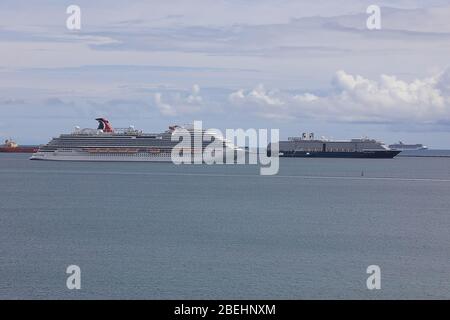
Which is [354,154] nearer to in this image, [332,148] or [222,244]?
[332,148]

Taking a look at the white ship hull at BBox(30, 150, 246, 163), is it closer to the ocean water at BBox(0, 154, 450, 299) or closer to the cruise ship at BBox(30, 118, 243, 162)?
the cruise ship at BBox(30, 118, 243, 162)

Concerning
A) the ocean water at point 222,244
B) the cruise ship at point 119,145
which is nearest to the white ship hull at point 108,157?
the cruise ship at point 119,145

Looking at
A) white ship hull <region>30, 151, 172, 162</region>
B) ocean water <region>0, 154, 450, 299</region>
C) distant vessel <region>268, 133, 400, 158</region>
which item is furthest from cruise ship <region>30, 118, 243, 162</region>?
ocean water <region>0, 154, 450, 299</region>

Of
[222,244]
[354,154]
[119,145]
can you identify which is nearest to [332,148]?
[354,154]

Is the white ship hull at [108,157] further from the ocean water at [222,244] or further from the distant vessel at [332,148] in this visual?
the ocean water at [222,244]
